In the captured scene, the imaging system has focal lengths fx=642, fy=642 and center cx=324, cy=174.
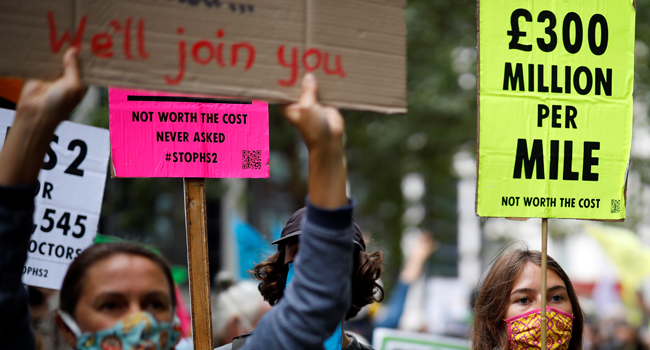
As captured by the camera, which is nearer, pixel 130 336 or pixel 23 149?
pixel 23 149

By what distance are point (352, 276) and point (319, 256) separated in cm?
103

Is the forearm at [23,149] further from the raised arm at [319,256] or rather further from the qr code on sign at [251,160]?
the qr code on sign at [251,160]

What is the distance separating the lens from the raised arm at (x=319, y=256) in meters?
1.46

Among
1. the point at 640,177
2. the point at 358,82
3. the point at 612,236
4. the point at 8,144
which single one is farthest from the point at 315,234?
the point at 640,177

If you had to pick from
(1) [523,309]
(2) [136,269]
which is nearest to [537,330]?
(1) [523,309]

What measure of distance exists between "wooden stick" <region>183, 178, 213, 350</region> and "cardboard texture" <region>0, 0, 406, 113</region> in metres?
1.03

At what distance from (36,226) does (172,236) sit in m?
13.0

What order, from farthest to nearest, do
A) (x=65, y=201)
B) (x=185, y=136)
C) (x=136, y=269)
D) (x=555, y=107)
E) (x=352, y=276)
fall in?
1. (x=65, y=201)
2. (x=555, y=107)
3. (x=185, y=136)
4. (x=352, y=276)
5. (x=136, y=269)

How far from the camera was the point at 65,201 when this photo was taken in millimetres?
3195

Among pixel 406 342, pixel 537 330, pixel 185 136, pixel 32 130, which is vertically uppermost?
pixel 185 136

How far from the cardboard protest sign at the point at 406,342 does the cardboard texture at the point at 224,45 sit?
143 inches

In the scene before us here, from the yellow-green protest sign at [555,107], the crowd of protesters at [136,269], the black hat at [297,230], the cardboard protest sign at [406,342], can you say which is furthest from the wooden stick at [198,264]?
the cardboard protest sign at [406,342]

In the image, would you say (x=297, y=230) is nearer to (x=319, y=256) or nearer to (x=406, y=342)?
(x=319, y=256)

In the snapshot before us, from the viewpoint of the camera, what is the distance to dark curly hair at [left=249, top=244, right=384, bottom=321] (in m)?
2.48
